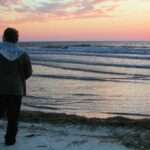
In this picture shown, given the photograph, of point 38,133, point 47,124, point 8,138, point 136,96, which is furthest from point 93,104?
point 8,138

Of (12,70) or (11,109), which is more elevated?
(12,70)

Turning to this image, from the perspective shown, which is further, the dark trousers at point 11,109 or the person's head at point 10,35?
the dark trousers at point 11,109

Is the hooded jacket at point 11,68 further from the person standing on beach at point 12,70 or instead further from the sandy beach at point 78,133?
the sandy beach at point 78,133

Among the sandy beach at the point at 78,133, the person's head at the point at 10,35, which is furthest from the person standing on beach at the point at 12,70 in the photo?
the sandy beach at the point at 78,133

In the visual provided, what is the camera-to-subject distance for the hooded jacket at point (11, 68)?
6602mm

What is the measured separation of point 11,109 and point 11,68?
0.65m

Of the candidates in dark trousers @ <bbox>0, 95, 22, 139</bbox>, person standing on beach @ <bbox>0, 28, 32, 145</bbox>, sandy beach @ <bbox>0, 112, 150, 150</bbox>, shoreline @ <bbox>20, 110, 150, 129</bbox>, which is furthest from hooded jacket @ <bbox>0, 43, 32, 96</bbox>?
shoreline @ <bbox>20, 110, 150, 129</bbox>

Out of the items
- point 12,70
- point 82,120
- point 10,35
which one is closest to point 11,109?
point 12,70

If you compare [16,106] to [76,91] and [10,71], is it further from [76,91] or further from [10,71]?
[76,91]

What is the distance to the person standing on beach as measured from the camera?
21.7 feet

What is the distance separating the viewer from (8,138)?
6953mm

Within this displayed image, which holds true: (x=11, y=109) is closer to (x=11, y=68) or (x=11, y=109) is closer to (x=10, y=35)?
(x=11, y=68)

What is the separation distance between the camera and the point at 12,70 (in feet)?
21.8

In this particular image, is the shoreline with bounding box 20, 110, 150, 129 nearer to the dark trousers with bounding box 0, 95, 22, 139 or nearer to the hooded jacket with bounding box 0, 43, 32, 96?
the dark trousers with bounding box 0, 95, 22, 139
